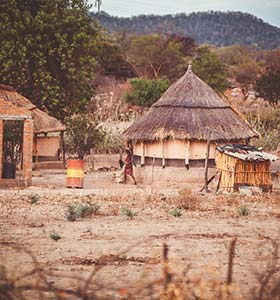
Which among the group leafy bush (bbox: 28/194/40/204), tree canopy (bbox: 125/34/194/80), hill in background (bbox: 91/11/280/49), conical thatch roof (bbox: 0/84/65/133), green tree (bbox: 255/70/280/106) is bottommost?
leafy bush (bbox: 28/194/40/204)

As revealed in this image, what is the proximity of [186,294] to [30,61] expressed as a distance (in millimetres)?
18480

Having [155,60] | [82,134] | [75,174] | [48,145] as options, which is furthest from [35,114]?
[155,60]

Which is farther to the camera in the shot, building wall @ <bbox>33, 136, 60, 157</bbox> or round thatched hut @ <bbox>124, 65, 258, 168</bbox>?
building wall @ <bbox>33, 136, 60, 157</bbox>

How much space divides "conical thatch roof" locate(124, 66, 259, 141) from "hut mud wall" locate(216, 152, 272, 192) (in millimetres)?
2346

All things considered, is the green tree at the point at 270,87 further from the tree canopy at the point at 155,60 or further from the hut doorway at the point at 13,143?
the hut doorway at the point at 13,143

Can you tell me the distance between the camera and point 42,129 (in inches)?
867

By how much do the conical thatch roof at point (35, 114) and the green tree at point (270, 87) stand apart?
19.6 meters

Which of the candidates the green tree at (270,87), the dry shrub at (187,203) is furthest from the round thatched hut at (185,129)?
the green tree at (270,87)

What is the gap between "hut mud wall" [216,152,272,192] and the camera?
17047 millimetres

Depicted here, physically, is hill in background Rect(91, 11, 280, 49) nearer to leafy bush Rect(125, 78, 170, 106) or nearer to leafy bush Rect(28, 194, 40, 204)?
leafy bush Rect(125, 78, 170, 106)

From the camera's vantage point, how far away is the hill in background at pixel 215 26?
395 ft

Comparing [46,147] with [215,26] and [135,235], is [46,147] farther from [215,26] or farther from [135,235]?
[215,26]

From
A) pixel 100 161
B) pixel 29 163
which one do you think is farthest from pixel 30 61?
pixel 29 163

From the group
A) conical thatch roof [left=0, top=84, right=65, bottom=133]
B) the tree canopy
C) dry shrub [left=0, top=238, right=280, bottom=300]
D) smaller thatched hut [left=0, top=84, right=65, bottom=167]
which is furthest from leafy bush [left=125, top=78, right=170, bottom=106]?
dry shrub [left=0, top=238, right=280, bottom=300]
